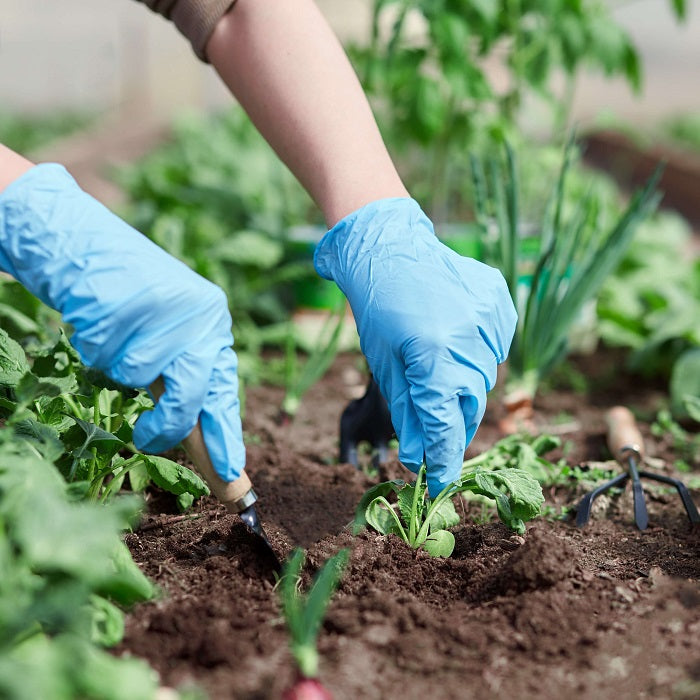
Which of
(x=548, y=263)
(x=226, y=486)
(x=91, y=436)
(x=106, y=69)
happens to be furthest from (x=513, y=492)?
(x=106, y=69)

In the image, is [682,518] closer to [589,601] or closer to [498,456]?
[498,456]

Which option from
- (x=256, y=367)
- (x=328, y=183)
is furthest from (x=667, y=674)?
(x=256, y=367)

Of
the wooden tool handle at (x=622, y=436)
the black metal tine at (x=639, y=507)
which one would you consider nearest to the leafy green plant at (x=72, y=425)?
the black metal tine at (x=639, y=507)

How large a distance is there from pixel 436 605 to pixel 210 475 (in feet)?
1.29

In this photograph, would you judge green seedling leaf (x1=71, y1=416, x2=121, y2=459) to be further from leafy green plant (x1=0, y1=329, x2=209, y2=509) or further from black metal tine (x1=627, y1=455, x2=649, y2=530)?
black metal tine (x1=627, y1=455, x2=649, y2=530)

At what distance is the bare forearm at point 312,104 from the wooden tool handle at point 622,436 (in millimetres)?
708

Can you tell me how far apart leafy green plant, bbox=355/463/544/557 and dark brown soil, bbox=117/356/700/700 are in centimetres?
4

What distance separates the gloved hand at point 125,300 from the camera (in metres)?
1.26

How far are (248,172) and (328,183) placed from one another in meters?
2.34

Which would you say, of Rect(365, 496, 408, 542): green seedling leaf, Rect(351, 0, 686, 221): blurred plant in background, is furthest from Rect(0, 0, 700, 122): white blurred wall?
Rect(365, 496, 408, 542): green seedling leaf

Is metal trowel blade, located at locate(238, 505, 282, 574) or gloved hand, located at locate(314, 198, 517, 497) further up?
gloved hand, located at locate(314, 198, 517, 497)

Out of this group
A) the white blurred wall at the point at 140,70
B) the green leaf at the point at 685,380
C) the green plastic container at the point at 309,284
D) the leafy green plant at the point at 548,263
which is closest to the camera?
the leafy green plant at the point at 548,263

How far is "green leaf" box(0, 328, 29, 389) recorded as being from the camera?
1385 millimetres

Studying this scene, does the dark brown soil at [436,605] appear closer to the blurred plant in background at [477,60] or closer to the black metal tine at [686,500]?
the black metal tine at [686,500]
